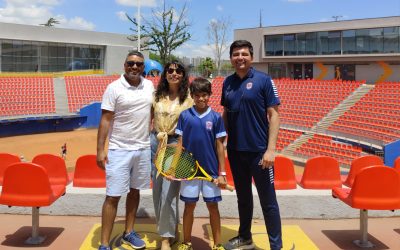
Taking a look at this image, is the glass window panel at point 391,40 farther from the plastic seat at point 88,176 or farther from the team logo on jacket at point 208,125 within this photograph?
the team logo on jacket at point 208,125

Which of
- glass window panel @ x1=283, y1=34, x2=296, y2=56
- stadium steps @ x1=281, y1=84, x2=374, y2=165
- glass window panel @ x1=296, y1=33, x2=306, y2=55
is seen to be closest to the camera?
stadium steps @ x1=281, y1=84, x2=374, y2=165

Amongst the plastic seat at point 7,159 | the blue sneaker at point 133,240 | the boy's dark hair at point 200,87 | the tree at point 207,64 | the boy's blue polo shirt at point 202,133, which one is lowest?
the blue sneaker at point 133,240

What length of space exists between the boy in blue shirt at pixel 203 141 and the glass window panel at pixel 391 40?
1299 inches

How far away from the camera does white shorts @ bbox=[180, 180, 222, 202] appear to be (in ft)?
11.5

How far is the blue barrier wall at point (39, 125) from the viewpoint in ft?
63.0

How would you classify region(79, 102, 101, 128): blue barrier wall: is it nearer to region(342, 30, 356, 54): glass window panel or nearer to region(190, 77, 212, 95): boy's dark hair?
region(190, 77, 212, 95): boy's dark hair

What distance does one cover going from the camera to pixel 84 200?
4762 mm

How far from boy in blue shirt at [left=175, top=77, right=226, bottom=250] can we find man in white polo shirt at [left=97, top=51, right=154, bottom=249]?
443 millimetres

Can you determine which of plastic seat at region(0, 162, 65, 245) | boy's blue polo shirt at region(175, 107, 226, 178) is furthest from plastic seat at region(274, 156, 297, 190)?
plastic seat at region(0, 162, 65, 245)

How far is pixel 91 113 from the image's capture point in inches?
903

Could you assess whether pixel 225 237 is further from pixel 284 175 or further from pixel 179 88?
pixel 179 88

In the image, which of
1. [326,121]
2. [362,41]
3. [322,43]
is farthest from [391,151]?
[322,43]

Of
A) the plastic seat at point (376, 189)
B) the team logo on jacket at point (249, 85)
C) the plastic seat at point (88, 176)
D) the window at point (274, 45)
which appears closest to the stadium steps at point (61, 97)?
the plastic seat at point (88, 176)

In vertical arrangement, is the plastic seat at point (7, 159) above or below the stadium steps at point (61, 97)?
below
